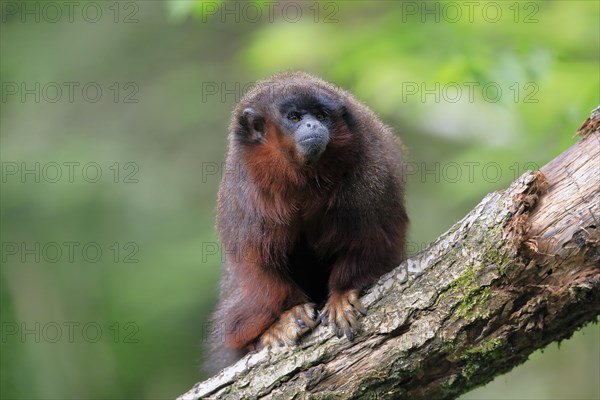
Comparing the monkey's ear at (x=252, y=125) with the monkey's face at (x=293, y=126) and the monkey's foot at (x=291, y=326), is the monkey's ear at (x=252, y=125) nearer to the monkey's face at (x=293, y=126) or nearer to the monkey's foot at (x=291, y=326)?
the monkey's face at (x=293, y=126)

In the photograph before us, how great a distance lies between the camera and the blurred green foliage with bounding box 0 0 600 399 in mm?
5637

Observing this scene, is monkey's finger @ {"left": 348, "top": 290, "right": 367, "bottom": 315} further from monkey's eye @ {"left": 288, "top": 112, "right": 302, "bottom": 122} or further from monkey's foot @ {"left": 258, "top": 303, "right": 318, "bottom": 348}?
monkey's eye @ {"left": 288, "top": 112, "right": 302, "bottom": 122}

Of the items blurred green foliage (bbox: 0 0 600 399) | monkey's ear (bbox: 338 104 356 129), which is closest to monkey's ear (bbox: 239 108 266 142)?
monkey's ear (bbox: 338 104 356 129)

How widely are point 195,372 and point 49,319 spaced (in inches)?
63.6

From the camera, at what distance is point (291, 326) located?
4051 millimetres

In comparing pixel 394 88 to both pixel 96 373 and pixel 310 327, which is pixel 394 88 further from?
pixel 96 373

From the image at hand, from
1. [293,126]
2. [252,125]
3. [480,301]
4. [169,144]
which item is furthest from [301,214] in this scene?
[169,144]

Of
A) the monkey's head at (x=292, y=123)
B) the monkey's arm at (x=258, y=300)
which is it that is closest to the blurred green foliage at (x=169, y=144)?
the monkey's head at (x=292, y=123)

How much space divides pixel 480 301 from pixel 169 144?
5670 millimetres

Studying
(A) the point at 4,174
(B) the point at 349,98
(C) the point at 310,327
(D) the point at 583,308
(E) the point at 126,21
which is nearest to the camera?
(D) the point at 583,308

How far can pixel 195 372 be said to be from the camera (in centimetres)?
801

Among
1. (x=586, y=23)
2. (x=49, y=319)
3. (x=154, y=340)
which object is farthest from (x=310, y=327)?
(x=49, y=319)

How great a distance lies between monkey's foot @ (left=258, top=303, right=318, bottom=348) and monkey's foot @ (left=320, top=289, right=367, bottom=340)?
11 centimetres

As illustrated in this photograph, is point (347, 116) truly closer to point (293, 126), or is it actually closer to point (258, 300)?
point (293, 126)
